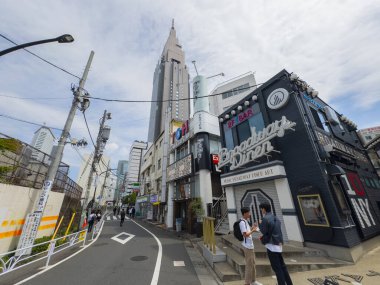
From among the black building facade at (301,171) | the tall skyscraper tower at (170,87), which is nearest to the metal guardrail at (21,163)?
the black building facade at (301,171)

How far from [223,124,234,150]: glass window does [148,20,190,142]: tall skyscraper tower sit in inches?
3172

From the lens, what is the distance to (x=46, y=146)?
60.4 ft

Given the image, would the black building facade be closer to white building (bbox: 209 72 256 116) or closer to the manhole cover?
the manhole cover

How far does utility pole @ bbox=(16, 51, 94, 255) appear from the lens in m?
7.83

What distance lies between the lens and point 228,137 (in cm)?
1390

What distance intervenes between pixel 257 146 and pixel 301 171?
2547 millimetres

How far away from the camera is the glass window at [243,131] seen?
1231 cm

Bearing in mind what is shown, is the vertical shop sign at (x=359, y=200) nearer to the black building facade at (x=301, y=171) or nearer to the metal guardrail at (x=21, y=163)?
the black building facade at (x=301, y=171)

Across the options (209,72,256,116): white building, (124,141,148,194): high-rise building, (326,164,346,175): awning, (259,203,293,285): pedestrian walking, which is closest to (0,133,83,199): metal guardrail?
(259,203,293,285): pedestrian walking

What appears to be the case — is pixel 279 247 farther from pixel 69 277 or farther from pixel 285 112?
pixel 285 112

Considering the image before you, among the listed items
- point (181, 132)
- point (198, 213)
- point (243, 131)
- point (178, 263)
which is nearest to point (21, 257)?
point (178, 263)

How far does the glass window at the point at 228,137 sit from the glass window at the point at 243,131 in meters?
0.75

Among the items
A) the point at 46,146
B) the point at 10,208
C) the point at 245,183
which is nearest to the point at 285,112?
the point at 245,183

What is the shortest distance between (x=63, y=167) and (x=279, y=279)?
52.7 feet
